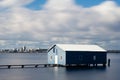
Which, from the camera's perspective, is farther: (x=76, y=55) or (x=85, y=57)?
(x=85, y=57)

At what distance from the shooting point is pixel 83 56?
7450 centimetres

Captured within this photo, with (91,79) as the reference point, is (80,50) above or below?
above

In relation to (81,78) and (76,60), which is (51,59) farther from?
(81,78)

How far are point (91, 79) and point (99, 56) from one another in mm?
27233

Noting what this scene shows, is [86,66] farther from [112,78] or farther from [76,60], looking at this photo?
[112,78]

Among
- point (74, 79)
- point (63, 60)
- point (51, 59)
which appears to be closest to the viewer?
point (74, 79)

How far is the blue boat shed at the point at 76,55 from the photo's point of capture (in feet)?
239

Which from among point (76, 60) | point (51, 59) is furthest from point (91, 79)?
point (51, 59)

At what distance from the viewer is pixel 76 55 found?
241ft

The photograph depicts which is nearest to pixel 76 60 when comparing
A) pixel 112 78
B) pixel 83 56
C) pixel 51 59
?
pixel 83 56

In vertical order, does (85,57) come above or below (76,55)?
below

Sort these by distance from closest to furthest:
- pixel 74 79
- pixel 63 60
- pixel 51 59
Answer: pixel 74 79
pixel 63 60
pixel 51 59

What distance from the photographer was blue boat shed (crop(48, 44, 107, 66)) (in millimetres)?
72988

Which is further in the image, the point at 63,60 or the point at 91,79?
the point at 63,60
